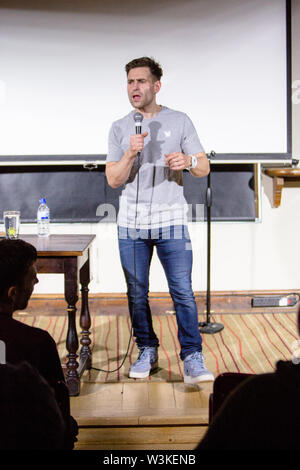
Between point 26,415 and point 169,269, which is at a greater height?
point 169,269

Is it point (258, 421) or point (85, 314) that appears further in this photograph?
point (85, 314)

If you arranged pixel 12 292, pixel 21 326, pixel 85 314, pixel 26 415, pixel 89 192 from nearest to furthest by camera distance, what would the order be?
1. pixel 26 415
2. pixel 21 326
3. pixel 12 292
4. pixel 85 314
5. pixel 89 192

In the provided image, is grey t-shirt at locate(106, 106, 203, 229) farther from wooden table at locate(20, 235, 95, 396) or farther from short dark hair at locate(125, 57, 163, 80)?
wooden table at locate(20, 235, 95, 396)

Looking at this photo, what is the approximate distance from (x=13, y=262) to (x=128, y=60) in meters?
2.47

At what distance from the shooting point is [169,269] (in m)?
2.77

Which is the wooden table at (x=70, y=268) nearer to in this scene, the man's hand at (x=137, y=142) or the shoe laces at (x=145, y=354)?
the shoe laces at (x=145, y=354)

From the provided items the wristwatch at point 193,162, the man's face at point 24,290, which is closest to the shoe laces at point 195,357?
the wristwatch at point 193,162

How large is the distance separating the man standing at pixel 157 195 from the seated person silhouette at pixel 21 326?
99 cm

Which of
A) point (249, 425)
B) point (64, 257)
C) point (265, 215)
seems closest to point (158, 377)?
point (64, 257)

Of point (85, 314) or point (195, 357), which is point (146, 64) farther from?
point (195, 357)

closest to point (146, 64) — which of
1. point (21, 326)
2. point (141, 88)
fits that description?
point (141, 88)

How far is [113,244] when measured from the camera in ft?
13.2

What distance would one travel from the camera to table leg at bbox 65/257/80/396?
8.60ft

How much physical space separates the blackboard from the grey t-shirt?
1.17m
